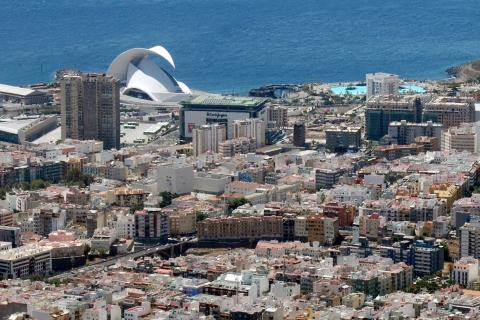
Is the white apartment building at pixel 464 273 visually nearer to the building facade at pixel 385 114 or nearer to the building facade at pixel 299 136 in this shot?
the building facade at pixel 299 136

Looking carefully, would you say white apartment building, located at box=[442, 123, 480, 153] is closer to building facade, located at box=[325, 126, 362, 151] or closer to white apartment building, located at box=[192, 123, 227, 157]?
building facade, located at box=[325, 126, 362, 151]

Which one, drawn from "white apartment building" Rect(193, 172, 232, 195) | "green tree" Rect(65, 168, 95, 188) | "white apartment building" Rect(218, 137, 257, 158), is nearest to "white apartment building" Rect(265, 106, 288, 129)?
"white apartment building" Rect(218, 137, 257, 158)

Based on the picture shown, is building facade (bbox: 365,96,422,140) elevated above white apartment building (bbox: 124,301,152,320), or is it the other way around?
building facade (bbox: 365,96,422,140)

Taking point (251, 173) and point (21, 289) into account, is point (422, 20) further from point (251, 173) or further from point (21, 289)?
point (21, 289)

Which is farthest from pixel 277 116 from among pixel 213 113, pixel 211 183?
pixel 211 183

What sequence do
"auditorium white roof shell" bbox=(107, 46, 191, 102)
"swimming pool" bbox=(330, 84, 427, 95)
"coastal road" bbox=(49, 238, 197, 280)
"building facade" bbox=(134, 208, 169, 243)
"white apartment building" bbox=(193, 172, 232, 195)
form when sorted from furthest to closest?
"auditorium white roof shell" bbox=(107, 46, 191, 102), "swimming pool" bbox=(330, 84, 427, 95), "white apartment building" bbox=(193, 172, 232, 195), "building facade" bbox=(134, 208, 169, 243), "coastal road" bbox=(49, 238, 197, 280)

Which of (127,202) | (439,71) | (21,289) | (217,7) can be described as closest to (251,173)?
(127,202)
